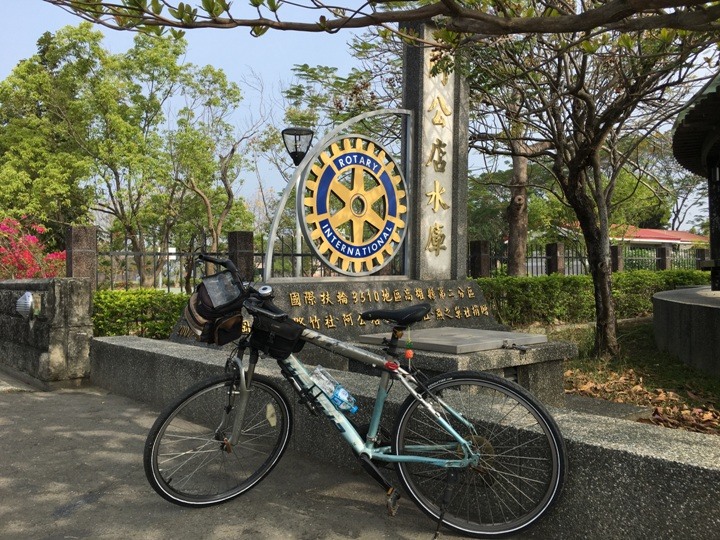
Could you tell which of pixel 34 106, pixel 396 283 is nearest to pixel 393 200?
pixel 396 283

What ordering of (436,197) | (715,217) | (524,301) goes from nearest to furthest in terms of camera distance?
(436,197) → (524,301) → (715,217)

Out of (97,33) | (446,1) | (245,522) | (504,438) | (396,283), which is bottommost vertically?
(245,522)

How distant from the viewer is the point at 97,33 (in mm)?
27688

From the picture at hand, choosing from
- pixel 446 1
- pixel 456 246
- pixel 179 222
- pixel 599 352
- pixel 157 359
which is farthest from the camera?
pixel 179 222

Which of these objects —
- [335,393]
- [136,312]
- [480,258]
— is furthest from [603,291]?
[335,393]

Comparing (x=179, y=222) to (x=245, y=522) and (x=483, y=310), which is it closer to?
(x=483, y=310)

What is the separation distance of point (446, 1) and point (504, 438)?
2.07m

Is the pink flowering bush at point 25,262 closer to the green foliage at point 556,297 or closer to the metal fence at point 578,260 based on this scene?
the green foliage at point 556,297

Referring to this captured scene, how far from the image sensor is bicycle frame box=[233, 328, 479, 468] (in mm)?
3064

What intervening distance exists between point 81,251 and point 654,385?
27.2ft

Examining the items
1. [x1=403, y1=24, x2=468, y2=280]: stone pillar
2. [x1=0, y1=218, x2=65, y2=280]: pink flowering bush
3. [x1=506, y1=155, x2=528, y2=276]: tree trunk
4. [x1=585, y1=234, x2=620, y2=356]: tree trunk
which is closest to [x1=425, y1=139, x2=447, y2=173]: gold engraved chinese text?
[x1=403, y1=24, x2=468, y2=280]: stone pillar

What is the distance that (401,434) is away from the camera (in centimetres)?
317

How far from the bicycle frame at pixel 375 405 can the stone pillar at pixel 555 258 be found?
557 inches

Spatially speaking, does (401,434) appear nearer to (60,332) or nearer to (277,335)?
(277,335)
